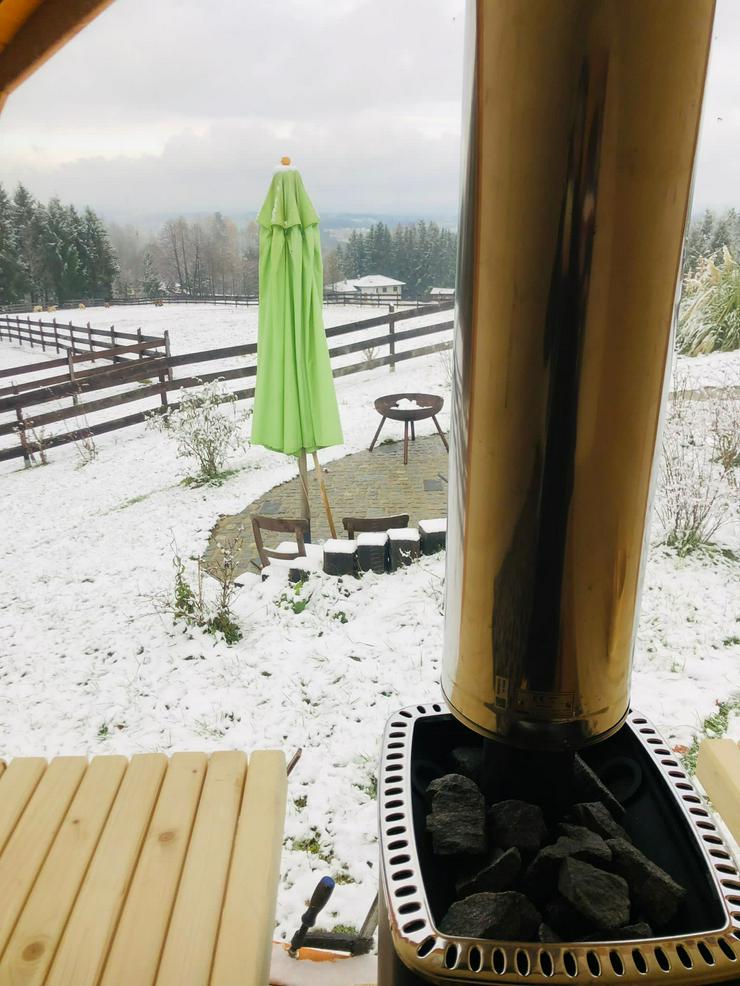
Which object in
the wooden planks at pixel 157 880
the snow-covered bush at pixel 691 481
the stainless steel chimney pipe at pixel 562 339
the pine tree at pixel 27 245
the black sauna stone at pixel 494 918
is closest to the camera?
the stainless steel chimney pipe at pixel 562 339

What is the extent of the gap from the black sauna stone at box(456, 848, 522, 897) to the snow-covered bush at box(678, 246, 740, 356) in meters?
4.99

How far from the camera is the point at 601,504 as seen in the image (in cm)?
62

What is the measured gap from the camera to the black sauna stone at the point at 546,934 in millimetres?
662

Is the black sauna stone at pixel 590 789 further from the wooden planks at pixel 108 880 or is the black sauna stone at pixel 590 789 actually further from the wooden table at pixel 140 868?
the wooden planks at pixel 108 880

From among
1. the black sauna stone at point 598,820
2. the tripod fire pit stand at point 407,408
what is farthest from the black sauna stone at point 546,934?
the tripod fire pit stand at point 407,408

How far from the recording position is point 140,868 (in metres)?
0.99

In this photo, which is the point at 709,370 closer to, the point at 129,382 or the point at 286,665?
the point at 286,665

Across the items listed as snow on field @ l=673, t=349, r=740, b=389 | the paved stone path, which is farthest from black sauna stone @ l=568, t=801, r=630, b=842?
snow on field @ l=673, t=349, r=740, b=389

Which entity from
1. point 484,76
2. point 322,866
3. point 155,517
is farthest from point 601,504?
point 155,517

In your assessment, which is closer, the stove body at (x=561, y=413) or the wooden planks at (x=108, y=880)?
the stove body at (x=561, y=413)

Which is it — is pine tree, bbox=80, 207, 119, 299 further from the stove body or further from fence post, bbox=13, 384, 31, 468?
the stove body

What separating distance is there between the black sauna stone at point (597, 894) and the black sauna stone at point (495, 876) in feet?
0.18

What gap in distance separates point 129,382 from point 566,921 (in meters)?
6.91

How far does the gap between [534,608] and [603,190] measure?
0.40m
